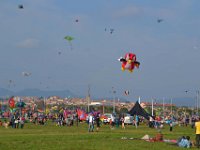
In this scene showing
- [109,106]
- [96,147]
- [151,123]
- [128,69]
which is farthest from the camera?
[109,106]

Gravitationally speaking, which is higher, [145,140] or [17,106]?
[17,106]

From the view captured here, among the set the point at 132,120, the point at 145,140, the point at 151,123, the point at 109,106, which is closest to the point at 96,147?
the point at 145,140

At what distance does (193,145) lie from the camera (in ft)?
87.8

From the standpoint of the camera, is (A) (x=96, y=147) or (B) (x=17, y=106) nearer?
(A) (x=96, y=147)

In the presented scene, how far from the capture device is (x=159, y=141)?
28578 mm

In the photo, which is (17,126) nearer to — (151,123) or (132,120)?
(151,123)

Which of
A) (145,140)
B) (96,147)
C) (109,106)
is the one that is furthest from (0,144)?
(109,106)

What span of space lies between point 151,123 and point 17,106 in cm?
2533

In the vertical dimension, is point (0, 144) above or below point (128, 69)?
below

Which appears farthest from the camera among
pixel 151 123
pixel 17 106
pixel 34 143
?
pixel 17 106

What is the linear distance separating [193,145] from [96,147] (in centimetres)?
663

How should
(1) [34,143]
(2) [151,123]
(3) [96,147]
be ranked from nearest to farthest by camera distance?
(3) [96,147] → (1) [34,143] → (2) [151,123]

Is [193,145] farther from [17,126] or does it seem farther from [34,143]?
[17,126]

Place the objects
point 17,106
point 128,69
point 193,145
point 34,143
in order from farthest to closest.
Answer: point 17,106, point 128,69, point 193,145, point 34,143
